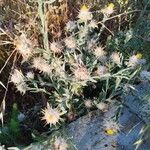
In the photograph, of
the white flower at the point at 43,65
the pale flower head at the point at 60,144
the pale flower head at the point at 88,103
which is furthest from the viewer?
the pale flower head at the point at 88,103

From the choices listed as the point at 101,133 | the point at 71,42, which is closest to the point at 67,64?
the point at 71,42

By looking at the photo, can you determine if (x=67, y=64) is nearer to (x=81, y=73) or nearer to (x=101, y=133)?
(x=81, y=73)

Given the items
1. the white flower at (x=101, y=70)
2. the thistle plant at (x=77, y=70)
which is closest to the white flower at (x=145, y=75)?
the thistle plant at (x=77, y=70)

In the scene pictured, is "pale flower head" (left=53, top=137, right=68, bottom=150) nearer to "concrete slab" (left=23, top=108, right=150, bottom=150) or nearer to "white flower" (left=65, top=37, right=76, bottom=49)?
"concrete slab" (left=23, top=108, right=150, bottom=150)

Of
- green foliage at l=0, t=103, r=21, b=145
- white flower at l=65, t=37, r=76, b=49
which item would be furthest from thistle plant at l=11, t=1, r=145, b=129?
green foliage at l=0, t=103, r=21, b=145

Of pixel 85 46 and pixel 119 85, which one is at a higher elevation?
pixel 85 46

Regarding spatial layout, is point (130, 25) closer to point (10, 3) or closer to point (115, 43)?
point (115, 43)

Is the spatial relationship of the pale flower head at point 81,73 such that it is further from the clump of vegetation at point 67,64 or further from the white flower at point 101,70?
the white flower at point 101,70

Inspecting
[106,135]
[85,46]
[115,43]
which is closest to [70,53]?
[85,46]
